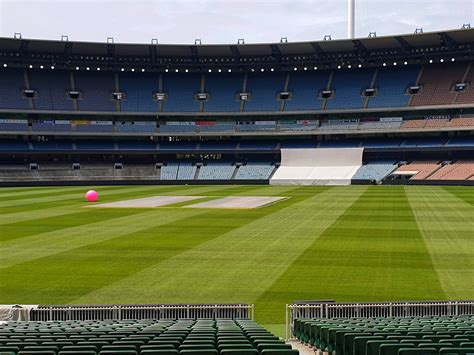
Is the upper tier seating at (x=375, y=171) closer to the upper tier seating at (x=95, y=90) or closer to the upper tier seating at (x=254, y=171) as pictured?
the upper tier seating at (x=254, y=171)

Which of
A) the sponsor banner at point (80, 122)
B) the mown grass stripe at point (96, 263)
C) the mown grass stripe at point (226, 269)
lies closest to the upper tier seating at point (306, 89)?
the sponsor banner at point (80, 122)

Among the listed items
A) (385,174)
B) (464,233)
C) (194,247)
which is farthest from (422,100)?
(194,247)

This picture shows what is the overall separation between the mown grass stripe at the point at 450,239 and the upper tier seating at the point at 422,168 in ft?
105

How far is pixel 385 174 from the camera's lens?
79188 millimetres

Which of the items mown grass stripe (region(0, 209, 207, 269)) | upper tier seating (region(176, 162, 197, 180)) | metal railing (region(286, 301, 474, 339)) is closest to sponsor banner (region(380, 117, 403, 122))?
upper tier seating (region(176, 162, 197, 180))

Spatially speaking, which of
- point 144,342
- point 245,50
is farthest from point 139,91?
point 144,342

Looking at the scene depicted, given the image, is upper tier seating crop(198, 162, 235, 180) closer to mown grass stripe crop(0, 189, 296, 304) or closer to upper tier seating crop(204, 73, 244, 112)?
upper tier seating crop(204, 73, 244, 112)

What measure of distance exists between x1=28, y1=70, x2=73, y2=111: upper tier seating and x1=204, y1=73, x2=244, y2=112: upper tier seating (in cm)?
2269

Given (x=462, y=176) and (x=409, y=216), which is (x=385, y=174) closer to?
(x=462, y=176)

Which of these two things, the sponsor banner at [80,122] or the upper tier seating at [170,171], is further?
the sponsor banner at [80,122]

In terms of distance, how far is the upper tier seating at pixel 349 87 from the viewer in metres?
87.9

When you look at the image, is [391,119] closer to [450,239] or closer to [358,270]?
[450,239]

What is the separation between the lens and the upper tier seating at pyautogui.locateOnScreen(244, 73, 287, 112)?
91.0 metres

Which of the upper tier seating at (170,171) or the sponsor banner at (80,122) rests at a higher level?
the sponsor banner at (80,122)
